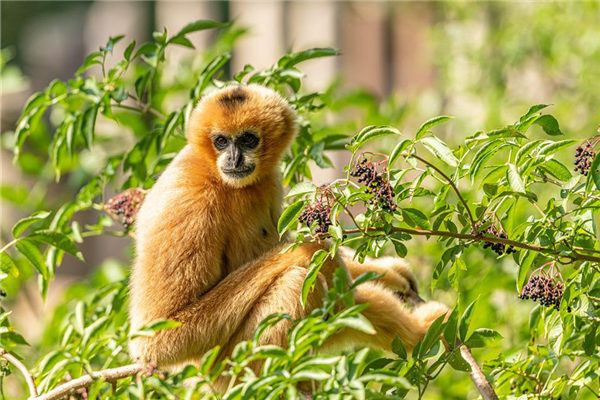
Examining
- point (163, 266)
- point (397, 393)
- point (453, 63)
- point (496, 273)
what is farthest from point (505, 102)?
point (397, 393)

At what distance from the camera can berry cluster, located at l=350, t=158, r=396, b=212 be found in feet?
7.54

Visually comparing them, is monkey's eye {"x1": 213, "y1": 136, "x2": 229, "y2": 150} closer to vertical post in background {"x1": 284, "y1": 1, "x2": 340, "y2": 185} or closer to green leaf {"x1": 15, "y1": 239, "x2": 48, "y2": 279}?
green leaf {"x1": 15, "y1": 239, "x2": 48, "y2": 279}

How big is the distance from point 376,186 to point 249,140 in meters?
1.59

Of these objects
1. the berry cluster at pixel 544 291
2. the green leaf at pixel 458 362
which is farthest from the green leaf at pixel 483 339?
the berry cluster at pixel 544 291

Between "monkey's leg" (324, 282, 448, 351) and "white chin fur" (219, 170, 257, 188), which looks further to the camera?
"white chin fur" (219, 170, 257, 188)

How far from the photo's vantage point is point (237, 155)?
11.9 feet

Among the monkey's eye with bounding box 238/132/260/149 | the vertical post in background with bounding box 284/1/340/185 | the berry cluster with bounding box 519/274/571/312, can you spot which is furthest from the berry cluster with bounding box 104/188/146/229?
the vertical post in background with bounding box 284/1/340/185

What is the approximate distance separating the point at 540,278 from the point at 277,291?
117 centimetres

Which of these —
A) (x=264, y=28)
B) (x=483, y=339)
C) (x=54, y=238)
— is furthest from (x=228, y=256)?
(x=264, y=28)

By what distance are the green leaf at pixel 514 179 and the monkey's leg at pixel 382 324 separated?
1.33m

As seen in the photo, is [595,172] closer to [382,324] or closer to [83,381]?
[382,324]

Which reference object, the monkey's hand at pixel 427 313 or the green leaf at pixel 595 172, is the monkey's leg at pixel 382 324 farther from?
the green leaf at pixel 595 172

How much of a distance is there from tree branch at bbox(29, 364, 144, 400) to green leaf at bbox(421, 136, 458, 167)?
119 cm

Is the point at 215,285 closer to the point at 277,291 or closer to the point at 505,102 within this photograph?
the point at 277,291
